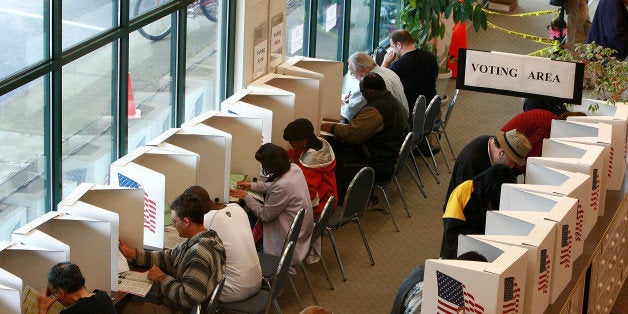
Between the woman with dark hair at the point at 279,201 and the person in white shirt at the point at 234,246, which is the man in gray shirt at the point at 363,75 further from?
the person in white shirt at the point at 234,246

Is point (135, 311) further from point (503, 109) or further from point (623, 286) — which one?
point (503, 109)

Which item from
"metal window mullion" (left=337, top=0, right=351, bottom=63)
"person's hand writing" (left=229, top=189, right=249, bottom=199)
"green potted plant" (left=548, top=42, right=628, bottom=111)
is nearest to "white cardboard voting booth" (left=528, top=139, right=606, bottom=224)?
"green potted plant" (left=548, top=42, right=628, bottom=111)

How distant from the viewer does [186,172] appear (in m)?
5.99

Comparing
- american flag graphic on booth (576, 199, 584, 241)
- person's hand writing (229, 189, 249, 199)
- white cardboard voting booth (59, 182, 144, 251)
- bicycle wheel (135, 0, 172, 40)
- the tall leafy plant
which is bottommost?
person's hand writing (229, 189, 249, 199)

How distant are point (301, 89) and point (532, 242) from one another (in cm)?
365

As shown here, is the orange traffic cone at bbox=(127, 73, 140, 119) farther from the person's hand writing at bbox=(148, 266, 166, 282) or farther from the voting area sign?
the voting area sign

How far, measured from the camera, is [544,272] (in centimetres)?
442

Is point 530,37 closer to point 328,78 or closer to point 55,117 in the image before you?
point 328,78

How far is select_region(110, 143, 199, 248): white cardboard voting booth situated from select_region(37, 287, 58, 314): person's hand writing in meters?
1.11

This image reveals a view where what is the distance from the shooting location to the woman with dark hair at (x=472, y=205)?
5250 millimetres

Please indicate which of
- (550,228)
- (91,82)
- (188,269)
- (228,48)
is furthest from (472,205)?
(228,48)

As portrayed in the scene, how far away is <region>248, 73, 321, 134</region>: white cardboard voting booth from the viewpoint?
7648 millimetres

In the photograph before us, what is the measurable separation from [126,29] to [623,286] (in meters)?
3.78

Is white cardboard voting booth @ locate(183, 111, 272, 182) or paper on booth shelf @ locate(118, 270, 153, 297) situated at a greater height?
white cardboard voting booth @ locate(183, 111, 272, 182)
